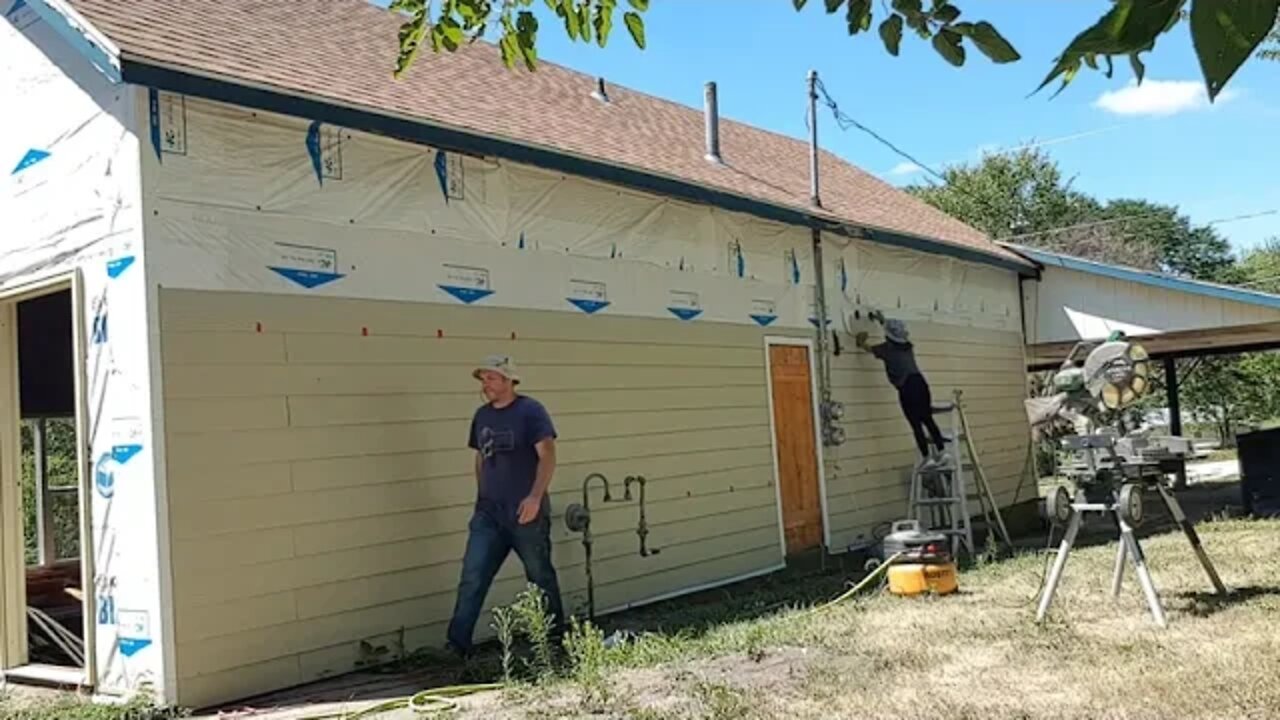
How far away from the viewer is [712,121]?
1230 cm

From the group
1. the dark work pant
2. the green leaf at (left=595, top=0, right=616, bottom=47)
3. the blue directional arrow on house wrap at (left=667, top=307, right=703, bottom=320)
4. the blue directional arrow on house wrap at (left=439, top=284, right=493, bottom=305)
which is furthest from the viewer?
the dark work pant

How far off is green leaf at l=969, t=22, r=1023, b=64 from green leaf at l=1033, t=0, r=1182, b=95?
2.07 ft

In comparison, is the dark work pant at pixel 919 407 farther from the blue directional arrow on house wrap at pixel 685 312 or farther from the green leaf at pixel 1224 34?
the green leaf at pixel 1224 34

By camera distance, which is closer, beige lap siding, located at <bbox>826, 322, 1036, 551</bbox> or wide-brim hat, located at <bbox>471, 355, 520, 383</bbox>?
wide-brim hat, located at <bbox>471, 355, 520, 383</bbox>

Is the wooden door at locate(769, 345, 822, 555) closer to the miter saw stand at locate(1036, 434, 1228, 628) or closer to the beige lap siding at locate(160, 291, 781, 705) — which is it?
the beige lap siding at locate(160, 291, 781, 705)

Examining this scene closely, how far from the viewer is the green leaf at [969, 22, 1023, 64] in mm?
1824

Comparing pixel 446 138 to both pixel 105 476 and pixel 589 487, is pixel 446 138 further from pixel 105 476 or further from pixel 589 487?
pixel 105 476

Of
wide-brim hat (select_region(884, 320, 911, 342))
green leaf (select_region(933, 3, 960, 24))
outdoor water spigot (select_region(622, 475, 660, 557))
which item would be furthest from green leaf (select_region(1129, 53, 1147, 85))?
wide-brim hat (select_region(884, 320, 911, 342))

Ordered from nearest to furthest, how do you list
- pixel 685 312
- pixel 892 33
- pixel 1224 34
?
1. pixel 1224 34
2. pixel 892 33
3. pixel 685 312

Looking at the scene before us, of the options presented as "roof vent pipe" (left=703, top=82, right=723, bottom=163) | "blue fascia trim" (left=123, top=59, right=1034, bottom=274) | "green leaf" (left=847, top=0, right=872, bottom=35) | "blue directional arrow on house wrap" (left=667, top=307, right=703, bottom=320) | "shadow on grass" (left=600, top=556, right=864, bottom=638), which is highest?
"roof vent pipe" (left=703, top=82, right=723, bottom=163)

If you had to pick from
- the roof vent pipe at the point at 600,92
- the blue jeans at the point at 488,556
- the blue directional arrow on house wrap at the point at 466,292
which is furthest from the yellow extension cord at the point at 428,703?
the roof vent pipe at the point at 600,92

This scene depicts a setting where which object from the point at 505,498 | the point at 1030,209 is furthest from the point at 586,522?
the point at 1030,209

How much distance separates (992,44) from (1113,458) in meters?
5.87

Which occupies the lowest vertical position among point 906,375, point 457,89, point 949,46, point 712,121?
point 906,375
